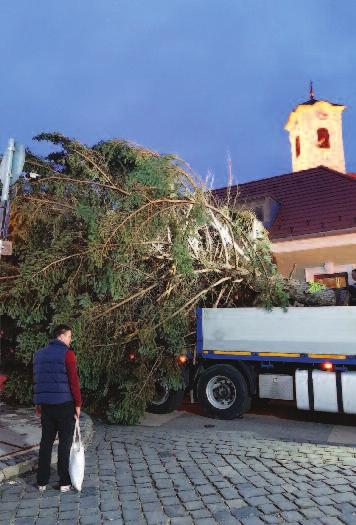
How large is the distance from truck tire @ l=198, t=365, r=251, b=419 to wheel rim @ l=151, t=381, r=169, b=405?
65cm

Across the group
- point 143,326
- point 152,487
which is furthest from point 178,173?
point 152,487

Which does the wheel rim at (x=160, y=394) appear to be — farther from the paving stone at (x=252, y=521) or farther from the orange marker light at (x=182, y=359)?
the paving stone at (x=252, y=521)

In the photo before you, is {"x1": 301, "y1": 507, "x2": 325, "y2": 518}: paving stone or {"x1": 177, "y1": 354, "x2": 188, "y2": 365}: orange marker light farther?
{"x1": 177, "y1": 354, "x2": 188, "y2": 365}: orange marker light

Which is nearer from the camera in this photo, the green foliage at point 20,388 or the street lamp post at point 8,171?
the street lamp post at point 8,171

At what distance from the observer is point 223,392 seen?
29.2 ft

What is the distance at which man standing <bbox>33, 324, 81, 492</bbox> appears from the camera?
15.6 ft

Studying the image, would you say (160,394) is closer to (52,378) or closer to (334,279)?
(52,378)

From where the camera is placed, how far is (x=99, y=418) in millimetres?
8867

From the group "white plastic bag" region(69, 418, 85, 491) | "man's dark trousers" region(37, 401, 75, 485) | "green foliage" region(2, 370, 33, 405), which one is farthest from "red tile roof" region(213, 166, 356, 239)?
"white plastic bag" region(69, 418, 85, 491)

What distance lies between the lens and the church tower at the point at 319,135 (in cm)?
2728

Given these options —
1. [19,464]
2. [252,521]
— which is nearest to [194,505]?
[252,521]

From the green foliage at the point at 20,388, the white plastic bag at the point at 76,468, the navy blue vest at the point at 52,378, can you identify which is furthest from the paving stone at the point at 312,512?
the green foliage at the point at 20,388

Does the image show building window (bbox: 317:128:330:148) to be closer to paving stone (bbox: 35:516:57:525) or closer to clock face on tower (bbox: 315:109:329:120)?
clock face on tower (bbox: 315:109:329:120)

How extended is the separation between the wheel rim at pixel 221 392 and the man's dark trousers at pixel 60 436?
4474 mm
